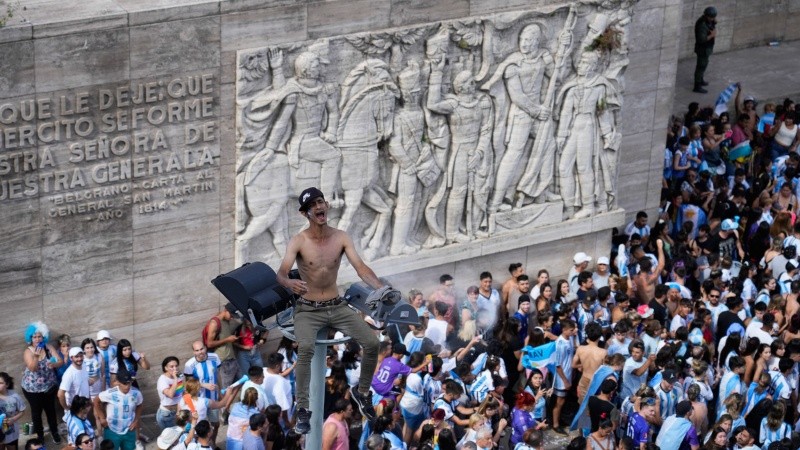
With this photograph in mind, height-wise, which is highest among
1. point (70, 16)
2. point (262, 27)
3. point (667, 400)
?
point (70, 16)

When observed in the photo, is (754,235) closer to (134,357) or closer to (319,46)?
(319,46)

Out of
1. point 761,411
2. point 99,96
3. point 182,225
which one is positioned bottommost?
point 761,411

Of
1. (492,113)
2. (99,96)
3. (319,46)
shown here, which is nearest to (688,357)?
(492,113)

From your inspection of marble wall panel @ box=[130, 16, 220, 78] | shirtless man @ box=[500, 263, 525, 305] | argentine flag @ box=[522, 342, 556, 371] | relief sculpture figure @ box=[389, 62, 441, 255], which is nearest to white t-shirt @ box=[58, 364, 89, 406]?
marble wall panel @ box=[130, 16, 220, 78]

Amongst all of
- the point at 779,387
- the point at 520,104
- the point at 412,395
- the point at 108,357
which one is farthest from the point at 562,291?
the point at 108,357

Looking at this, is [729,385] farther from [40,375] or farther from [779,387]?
[40,375]

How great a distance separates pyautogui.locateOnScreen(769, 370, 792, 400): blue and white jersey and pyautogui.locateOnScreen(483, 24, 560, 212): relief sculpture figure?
438 cm

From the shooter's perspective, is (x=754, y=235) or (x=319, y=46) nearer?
(x=319, y=46)

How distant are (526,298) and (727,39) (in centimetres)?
1111

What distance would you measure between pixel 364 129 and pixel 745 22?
1231 centimetres

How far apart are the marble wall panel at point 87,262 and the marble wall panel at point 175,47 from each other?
1.96 metres

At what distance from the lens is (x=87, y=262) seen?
2084 centimetres

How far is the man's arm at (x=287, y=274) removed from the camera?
1395 cm

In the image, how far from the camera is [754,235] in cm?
2580
